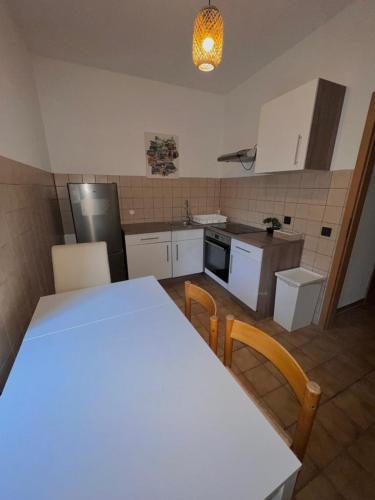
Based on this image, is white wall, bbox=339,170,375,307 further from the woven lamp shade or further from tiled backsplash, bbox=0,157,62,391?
tiled backsplash, bbox=0,157,62,391

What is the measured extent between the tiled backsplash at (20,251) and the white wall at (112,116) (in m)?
0.71

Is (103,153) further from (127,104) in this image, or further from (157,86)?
(157,86)

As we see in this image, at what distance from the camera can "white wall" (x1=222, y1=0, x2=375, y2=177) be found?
1.53 meters

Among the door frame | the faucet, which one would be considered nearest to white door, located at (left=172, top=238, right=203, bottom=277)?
the faucet

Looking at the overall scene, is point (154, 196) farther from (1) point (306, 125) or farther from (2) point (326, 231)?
(2) point (326, 231)

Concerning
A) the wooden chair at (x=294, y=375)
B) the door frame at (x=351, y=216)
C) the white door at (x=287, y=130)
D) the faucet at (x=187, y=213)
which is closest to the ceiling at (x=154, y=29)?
the white door at (x=287, y=130)

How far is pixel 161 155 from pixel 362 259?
8.89 feet

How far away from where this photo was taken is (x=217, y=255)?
2.68 metres

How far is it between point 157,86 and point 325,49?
184cm

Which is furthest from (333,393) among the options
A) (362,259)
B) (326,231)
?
(362,259)

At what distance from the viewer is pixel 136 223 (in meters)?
3.00

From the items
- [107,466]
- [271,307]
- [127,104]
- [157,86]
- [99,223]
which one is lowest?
[271,307]

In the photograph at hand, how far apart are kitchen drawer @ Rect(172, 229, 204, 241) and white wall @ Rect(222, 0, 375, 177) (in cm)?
161

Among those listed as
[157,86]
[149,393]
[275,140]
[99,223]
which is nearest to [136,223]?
[99,223]
